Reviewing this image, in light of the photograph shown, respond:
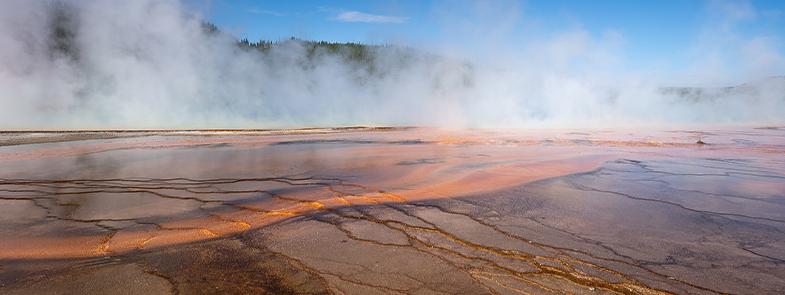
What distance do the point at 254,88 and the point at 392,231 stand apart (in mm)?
21908

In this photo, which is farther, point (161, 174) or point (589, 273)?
point (161, 174)

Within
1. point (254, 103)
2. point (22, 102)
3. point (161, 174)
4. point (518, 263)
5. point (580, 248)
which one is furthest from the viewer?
point (254, 103)

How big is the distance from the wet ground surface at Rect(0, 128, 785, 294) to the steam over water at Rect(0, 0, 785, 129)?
42.6 feet

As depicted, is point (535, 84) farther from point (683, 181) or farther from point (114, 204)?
point (114, 204)

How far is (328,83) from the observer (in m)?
24.8

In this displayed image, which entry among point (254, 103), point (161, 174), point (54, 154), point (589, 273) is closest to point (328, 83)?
point (254, 103)

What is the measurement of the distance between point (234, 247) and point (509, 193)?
2535 millimetres

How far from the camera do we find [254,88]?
2169 cm

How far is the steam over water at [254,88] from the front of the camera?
13781 millimetres

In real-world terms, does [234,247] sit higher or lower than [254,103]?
lower

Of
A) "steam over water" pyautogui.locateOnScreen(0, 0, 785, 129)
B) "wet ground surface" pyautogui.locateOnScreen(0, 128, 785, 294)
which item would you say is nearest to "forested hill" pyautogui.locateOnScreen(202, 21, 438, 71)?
"steam over water" pyautogui.locateOnScreen(0, 0, 785, 129)

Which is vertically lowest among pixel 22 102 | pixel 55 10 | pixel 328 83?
pixel 22 102

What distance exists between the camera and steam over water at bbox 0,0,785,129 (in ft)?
45.2

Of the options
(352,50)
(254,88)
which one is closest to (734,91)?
(352,50)
